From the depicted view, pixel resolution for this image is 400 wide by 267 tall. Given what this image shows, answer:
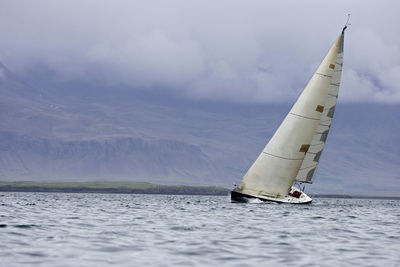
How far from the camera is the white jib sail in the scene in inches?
2891

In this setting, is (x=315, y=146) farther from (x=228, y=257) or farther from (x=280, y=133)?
(x=228, y=257)

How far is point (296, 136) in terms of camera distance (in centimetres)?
7344

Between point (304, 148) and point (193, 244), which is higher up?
point (304, 148)

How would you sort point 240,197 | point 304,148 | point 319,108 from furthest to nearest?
point 240,197, point 304,148, point 319,108

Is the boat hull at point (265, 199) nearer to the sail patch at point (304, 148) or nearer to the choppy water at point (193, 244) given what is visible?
the sail patch at point (304, 148)

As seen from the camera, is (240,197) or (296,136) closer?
(296,136)

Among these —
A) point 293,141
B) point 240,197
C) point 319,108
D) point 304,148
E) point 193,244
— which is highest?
point 319,108

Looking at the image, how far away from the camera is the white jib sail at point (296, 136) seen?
7344 centimetres

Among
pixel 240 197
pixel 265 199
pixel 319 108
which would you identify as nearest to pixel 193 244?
pixel 265 199

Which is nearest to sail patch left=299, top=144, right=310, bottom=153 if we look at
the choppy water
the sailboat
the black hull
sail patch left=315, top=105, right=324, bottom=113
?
the sailboat

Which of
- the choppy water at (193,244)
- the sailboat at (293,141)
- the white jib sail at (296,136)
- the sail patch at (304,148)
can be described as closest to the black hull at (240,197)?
the sailboat at (293,141)

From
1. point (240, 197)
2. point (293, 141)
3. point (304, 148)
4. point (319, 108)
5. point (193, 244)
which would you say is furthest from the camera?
point (240, 197)

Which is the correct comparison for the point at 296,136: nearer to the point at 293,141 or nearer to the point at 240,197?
the point at 293,141

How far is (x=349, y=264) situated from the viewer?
27.1m
